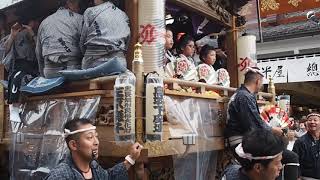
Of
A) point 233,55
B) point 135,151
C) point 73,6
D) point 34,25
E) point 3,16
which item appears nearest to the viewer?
point 135,151

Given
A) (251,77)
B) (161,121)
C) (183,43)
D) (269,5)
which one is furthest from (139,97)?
(269,5)

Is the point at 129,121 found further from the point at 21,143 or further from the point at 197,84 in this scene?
the point at 21,143

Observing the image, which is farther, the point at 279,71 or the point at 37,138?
the point at 279,71

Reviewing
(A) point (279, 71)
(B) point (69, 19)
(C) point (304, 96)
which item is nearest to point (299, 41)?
(A) point (279, 71)

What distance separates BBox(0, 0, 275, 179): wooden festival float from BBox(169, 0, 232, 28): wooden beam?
33 mm

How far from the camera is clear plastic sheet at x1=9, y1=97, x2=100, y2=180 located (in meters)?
4.17

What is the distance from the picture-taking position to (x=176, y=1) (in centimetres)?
530

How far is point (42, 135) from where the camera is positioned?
178 inches

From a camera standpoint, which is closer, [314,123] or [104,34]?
[104,34]

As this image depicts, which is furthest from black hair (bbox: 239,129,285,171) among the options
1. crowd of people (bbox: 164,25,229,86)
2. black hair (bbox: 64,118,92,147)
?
crowd of people (bbox: 164,25,229,86)

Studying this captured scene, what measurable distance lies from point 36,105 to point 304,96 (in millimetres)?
13739

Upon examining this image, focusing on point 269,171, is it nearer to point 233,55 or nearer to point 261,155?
point 261,155

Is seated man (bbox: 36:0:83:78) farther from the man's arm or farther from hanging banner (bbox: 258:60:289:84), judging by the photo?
hanging banner (bbox: 258:60:289:84)

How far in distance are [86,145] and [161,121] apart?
981 millimetres
